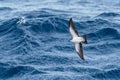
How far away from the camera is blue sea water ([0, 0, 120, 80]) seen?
59.3 ft

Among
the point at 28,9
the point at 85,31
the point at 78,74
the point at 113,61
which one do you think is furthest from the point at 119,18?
the point at 78,74

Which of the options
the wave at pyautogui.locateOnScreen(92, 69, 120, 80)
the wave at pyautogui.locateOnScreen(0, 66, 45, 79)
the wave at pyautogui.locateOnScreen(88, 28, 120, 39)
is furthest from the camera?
the wave at pyautogui.locateOnScreen(88, 28, 120, 39)

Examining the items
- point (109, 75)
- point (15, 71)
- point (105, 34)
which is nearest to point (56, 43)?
point (105, 34)

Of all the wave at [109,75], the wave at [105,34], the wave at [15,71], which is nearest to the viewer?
the wave at [109,75]

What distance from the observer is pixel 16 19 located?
26047 millimetres

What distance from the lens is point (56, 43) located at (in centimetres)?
2200

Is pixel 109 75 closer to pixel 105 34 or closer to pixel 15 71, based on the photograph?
pixel 15 71

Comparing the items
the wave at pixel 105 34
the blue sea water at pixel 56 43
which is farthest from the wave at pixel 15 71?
the wave at pixel 105 34

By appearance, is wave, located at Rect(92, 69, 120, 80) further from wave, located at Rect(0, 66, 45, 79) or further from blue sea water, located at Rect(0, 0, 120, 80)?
wave, located at Rect(0, 66, 45, 79)

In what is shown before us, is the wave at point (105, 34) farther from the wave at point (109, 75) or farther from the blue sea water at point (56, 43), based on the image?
the wave at point (109, 75)

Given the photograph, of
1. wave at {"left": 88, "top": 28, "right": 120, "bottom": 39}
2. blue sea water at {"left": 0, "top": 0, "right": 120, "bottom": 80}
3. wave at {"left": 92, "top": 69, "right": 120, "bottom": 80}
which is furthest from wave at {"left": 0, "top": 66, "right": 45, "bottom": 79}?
wave at {"left": 88, "top": 28, "right": 120, "bottom": 39}

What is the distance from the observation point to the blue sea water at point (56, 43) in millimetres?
18062

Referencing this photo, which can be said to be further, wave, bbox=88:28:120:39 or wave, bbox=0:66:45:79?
wave, bbox=88:28:120:39

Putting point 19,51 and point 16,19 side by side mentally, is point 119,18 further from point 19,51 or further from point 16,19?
point 19,51
